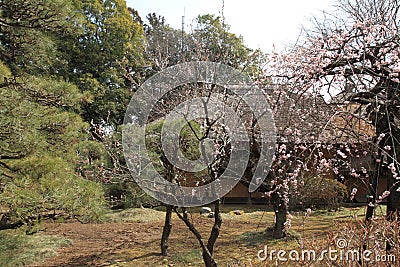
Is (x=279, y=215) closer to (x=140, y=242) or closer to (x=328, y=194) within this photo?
(x=140, y=242)

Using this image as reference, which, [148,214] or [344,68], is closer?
[344,68]

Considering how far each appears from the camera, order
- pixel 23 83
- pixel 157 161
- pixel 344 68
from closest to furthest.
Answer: pixel 344 68, pixel 23 83, pixel 157 161

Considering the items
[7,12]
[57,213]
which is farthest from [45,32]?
[57,213]

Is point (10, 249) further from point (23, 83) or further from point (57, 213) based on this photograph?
point (23, 83)

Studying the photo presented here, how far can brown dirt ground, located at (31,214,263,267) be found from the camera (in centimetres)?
414

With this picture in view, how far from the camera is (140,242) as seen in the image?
5.16 m

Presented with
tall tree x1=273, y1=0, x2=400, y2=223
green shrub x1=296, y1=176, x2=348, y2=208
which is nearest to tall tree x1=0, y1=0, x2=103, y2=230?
tall tree x1=273, y1=0, x2=400, y2=223

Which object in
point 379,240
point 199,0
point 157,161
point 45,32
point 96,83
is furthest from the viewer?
point 96,83

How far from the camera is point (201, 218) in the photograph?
24.2 ft

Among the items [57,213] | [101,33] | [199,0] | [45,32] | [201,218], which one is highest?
[101,33]

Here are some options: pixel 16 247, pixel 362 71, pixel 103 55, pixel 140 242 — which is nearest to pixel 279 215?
pixel 140 242

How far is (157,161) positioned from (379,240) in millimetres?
3180

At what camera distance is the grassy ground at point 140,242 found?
3.49 m

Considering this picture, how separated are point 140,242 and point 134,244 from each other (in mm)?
129
